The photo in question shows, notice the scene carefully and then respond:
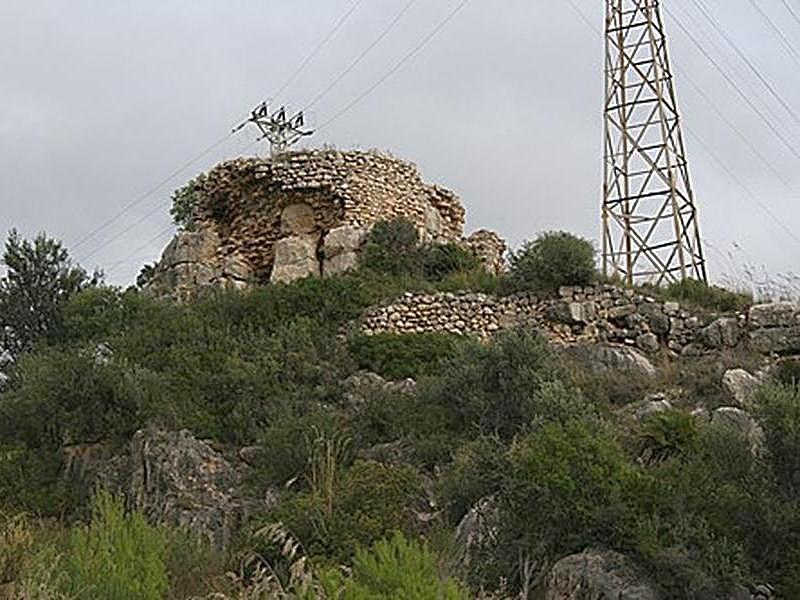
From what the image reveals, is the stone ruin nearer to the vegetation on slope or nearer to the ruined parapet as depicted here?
the ruined parapet

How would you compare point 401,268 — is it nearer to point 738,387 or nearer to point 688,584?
point 738,387

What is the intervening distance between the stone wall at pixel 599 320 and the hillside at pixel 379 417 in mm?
45

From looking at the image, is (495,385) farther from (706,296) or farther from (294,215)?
(294,215)

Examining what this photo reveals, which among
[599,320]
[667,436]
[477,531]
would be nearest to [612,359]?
[599,320]

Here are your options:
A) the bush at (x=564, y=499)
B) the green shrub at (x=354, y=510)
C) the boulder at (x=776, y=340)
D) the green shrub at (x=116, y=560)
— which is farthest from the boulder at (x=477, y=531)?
the boulder at (x=776, y=340)

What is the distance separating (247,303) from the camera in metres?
24.6

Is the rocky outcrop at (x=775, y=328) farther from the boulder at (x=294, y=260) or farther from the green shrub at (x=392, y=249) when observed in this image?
the boulder at (x=294, y=260)

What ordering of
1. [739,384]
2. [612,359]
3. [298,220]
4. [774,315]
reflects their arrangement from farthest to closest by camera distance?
[298,220] < [774,315] < [612,359] < [739,384]

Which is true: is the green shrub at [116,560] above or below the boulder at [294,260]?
below

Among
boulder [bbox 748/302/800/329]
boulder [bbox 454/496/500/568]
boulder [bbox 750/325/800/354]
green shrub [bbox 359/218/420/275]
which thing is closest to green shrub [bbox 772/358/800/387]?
boulder [bbox 750/325/800/354]

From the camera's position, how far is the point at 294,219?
93.6ft

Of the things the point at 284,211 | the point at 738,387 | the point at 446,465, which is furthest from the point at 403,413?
the point at 284,211

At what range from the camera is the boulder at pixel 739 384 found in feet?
62.4

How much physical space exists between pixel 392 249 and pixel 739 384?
914cm
